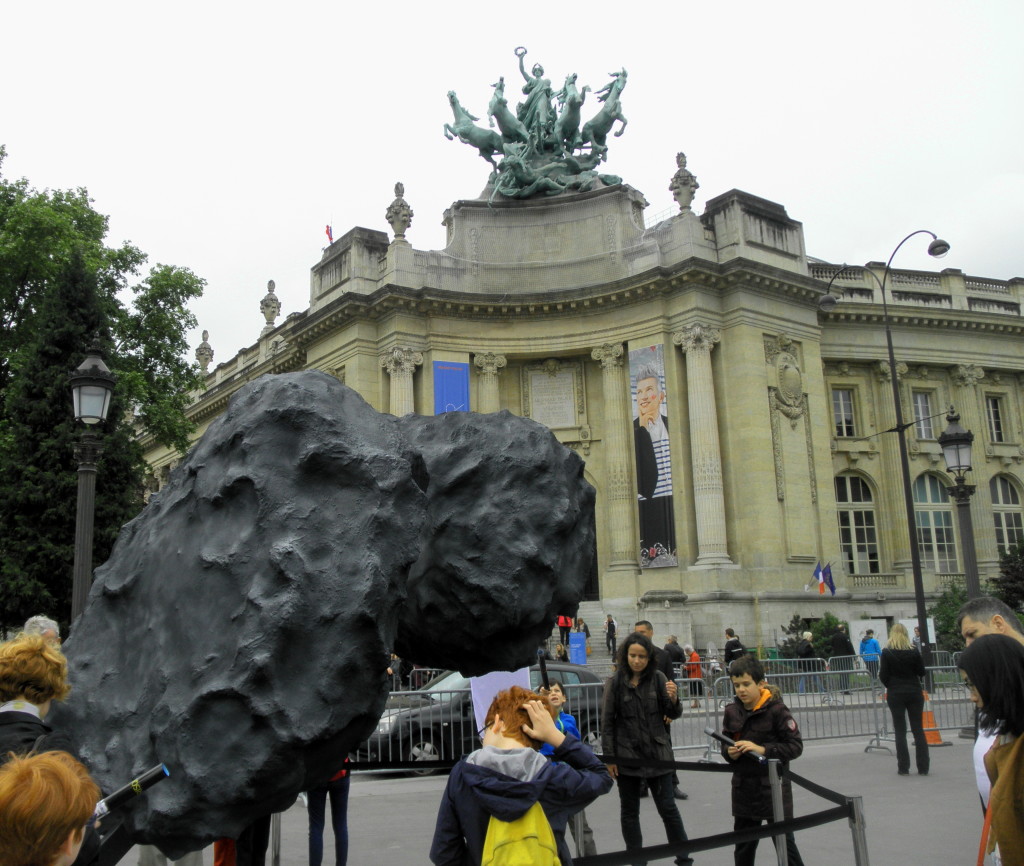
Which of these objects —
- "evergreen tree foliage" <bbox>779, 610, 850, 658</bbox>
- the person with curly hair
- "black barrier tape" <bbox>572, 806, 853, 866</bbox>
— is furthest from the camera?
"evergreen tree foliage" <bbox>779, 610, 850, 658</bbox>

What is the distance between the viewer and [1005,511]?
38406 millimetres

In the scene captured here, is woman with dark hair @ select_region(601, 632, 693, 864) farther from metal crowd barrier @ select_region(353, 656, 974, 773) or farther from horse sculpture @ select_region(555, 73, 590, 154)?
horse sculpture @ select_region(555, 73, 590, 154)

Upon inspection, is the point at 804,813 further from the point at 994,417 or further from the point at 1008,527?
the point at 994,417

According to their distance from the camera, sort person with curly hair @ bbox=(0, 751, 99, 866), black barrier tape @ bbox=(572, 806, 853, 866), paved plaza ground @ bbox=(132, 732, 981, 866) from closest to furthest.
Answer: person with curly hair @ bbox=(0, 751, 99, 866)
black barrier tape @ bbox=(572, 806, 853, 866)
paved plaza ground @ bbox=(132, 732, 981, 866)

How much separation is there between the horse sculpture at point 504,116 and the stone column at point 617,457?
9561mm

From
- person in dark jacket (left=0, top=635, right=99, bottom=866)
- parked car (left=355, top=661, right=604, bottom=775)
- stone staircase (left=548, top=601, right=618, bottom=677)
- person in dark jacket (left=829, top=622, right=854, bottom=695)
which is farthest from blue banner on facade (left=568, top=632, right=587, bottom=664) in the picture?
person in dark jacket (left=0, top=635, right=99, bottom=866)

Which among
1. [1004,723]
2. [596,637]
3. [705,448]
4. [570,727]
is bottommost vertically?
[570,727]

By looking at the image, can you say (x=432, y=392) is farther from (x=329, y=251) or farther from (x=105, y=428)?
(x=105, y=428)

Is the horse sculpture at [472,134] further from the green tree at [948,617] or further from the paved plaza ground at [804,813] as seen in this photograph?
the paved plaza ground at [804,813]

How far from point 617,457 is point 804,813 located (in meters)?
24.2

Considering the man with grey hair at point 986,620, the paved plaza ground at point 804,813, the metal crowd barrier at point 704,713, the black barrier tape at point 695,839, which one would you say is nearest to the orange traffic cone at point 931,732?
the metal crowd barrier at point 704,713

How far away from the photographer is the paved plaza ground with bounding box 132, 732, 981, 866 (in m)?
7.71

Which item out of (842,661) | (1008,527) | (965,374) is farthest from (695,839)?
(1008,527)

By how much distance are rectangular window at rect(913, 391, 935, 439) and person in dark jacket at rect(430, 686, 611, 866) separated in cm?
3700
